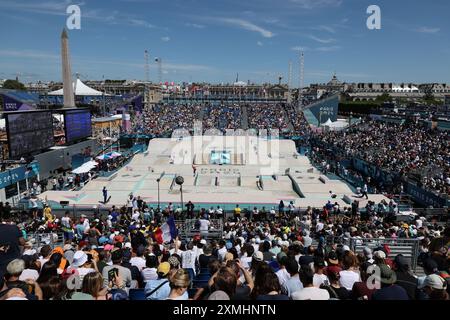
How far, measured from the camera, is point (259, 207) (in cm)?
2003

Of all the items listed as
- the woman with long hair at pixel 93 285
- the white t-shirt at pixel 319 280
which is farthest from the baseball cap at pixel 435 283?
the woman with long hair at pixel 93 285

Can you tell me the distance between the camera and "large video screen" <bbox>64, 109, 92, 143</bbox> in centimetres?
3148

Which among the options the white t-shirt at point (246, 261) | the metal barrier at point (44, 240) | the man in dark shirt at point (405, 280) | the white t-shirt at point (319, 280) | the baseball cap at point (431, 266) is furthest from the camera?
the metal barrier at point (44, 240)

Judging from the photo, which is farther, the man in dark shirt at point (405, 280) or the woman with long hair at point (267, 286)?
the man in dark shirt at point (405, 280)

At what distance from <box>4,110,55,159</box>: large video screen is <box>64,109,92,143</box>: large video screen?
3462 millimetres

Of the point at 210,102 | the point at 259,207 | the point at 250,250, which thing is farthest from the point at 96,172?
the point at 210,102

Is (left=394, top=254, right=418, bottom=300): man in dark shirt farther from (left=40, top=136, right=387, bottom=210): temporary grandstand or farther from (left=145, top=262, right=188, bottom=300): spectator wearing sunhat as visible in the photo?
(left=40, top=136, right=387, bottom=210): temporary grandstand

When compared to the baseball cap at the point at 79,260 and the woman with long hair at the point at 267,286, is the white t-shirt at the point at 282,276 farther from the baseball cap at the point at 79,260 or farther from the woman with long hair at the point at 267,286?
the baseball cap at the point at 79,260

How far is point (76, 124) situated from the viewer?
108ft

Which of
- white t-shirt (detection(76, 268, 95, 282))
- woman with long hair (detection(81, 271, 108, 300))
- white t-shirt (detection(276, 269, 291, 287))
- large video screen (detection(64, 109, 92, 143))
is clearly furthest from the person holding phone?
large video screen (detection(64, 109, 92, 143))

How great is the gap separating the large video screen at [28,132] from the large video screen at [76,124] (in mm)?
3462

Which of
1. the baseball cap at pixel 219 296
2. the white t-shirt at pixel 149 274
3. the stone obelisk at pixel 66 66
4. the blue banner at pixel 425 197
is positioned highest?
the stone obelisk at pixel 66 66

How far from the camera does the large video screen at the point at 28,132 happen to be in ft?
75.7
